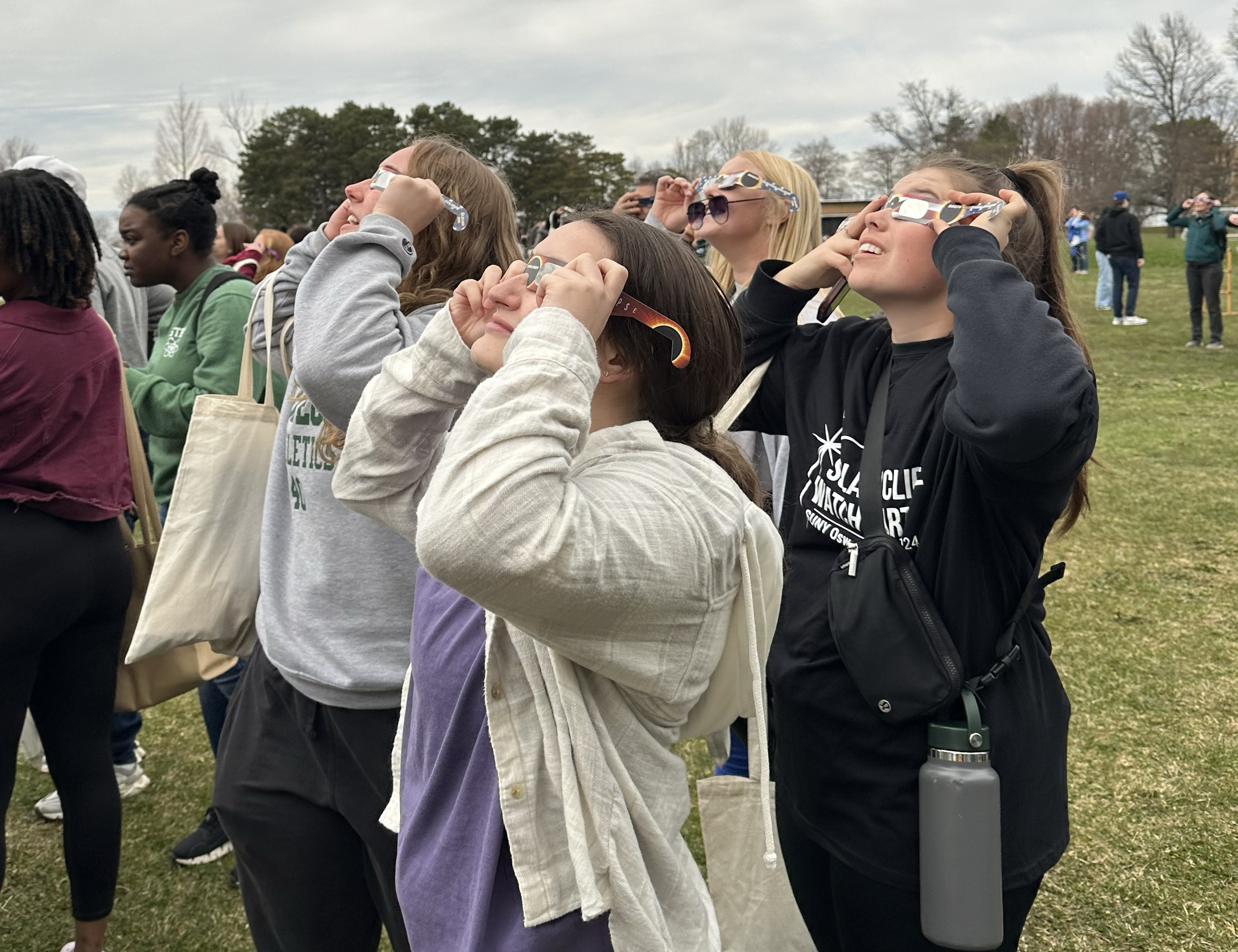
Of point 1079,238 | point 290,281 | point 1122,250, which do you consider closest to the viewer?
point 290,281

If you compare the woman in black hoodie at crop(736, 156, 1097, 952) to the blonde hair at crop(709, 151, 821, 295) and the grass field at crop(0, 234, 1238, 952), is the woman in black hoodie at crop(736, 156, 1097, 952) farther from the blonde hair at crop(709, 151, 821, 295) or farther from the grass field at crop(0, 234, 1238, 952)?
the blonde hair at crop(709, 151, 821, 295)

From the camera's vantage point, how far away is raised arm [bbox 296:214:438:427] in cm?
202

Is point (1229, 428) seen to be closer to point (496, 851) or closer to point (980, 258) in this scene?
point (980, 258)

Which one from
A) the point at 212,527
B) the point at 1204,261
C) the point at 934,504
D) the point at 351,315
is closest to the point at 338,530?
the point at 351,315

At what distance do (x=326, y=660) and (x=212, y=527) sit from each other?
0.63 metres

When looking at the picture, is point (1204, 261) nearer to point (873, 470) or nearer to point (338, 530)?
point (873, 470)

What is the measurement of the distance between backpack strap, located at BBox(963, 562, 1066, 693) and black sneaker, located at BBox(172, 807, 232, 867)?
281 centimetres

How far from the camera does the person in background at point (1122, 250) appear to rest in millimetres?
16844

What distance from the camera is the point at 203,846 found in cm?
374

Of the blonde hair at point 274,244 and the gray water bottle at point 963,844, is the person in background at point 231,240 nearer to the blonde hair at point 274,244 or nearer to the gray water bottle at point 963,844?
the blonde hair at point 274,244

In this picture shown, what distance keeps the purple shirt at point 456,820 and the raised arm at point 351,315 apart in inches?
20.7

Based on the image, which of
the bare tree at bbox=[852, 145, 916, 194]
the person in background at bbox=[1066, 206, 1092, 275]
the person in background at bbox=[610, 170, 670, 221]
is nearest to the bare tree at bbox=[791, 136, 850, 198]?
the bare tree at bbox=[852, 145, 916, 194]

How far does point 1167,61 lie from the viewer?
55.0 meters

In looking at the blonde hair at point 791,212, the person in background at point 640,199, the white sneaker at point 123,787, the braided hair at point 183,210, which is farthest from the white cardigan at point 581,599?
the person in background at point 640,199
